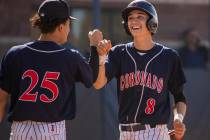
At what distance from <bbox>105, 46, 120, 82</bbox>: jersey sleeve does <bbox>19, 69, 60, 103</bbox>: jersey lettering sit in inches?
27.0

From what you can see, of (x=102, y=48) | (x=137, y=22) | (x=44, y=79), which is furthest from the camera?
(x=137, y=22)

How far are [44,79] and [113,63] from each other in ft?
2.74

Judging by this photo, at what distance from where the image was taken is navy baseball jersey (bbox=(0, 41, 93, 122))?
13.6 ft

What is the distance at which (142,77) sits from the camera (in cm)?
472

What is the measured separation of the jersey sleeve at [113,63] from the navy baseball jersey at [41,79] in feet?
1.65

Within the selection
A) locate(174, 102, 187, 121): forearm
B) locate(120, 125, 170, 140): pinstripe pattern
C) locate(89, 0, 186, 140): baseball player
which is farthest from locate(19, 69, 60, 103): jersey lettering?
locate(174, 102, 187, 121): forearm

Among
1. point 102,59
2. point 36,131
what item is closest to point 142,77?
point 102,59

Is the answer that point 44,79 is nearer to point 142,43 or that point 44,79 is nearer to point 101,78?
point 101,78

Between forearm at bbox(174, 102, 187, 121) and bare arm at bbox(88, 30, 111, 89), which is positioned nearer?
bare arm at bbox(88, 30, 111, 89)

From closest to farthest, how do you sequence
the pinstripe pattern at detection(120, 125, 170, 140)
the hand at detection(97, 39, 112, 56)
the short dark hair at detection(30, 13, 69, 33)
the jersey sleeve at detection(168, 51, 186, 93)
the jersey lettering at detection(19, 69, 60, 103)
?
the jersey lettering at detection(19, 69, 60, 103)
the short dark hair at detection(30, 13, 69, 33)
the hand at detection(97, 39, 112, 56)
the pinstripe pattern at detection(120, 125, 170, 140)
the jersey sleeve at detection(168, 51, 186, 93)

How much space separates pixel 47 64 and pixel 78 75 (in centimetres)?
25

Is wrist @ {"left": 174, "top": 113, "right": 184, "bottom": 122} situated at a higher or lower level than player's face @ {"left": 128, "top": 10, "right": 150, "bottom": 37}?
lower

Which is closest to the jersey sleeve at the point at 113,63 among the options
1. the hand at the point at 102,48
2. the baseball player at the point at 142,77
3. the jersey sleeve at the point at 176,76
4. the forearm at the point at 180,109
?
the baseball player at the point at 142,77

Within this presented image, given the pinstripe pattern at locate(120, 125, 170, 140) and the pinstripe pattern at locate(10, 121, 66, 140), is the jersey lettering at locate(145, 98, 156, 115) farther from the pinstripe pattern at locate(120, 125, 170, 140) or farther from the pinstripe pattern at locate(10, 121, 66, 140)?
the pinstripe pattern at locate(10, 121, 66, 140)
